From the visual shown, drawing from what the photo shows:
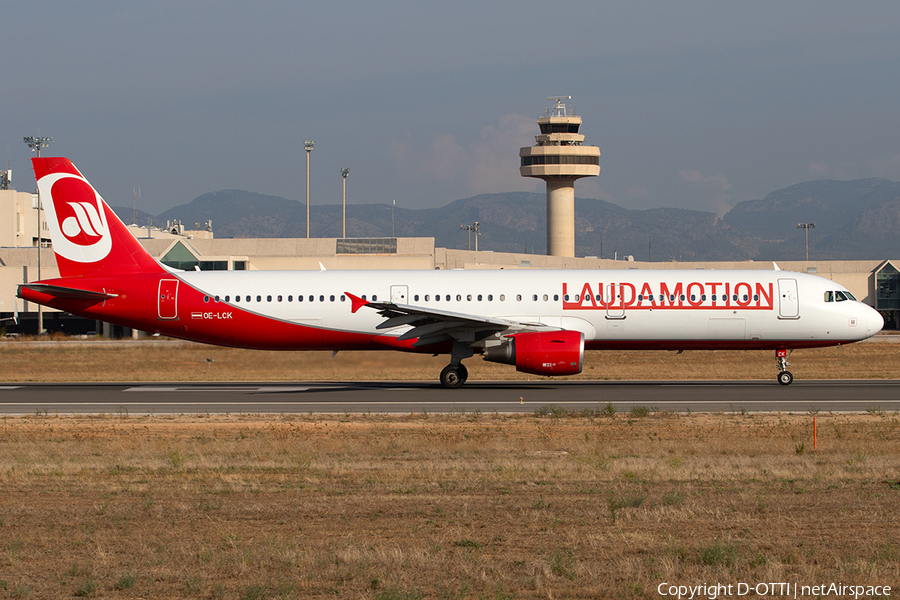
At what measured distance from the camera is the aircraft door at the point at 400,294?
103 ft

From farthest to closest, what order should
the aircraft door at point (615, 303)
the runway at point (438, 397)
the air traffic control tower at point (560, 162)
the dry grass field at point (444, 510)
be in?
the air traffic control tower at point (560, 162), the aircraft door at point (615, 303), the runway at point (438, 397), the dry grass field at point (444, 510)

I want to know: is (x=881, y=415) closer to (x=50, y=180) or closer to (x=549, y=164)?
(x=50, y=180)

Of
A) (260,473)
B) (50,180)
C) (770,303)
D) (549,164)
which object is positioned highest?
(549,164)

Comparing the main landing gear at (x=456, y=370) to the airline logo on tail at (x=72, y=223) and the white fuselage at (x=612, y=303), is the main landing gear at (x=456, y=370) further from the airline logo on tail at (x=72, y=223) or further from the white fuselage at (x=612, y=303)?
the airline logo on tail at (x=72, y=223)

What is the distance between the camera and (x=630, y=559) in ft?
30.5

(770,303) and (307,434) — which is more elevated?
(770,303)

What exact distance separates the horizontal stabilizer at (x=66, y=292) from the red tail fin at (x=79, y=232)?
3.37 ft

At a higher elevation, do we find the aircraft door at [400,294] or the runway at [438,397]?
the aircraft door at [400,294]

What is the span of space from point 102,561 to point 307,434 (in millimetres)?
10443

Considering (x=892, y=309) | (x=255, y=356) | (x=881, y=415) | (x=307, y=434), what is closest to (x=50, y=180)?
(x=255, y=356)

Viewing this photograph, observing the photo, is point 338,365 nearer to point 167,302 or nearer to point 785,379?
point 167,302

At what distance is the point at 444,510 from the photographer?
11828mm

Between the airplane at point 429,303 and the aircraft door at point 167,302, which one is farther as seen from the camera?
the aircraft door at point 167,302

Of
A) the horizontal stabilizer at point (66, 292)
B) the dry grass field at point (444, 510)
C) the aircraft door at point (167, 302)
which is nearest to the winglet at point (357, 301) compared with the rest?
the aircraft door at point (167, 302)
